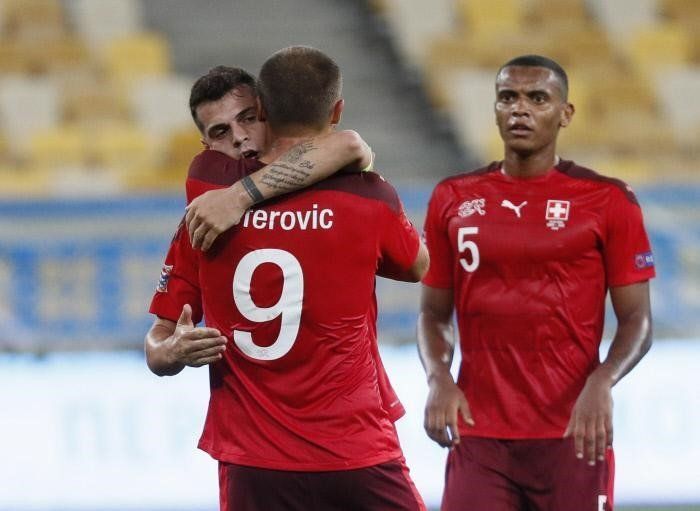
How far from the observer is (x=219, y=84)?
12.8 ft

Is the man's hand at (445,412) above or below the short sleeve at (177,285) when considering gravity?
below

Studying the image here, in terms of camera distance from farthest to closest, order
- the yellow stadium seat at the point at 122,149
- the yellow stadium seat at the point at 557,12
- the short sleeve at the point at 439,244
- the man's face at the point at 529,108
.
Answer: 1. the yellow stadium seat at the point at 557,12
2. the yellow stadium seat at the point at 122,149
3. the short sleeve at the point at 439,244
4. the man's face at the point at 529,108

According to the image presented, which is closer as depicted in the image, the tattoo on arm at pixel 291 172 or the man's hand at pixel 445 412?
the tattoo on arm at pixel 291 172

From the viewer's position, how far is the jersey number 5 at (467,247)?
4.40 metres

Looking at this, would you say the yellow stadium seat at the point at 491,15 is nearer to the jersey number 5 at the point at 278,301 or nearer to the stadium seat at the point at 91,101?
the stadium seat at the point at 91,101

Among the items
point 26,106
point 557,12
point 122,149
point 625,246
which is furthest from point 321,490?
point 557,12

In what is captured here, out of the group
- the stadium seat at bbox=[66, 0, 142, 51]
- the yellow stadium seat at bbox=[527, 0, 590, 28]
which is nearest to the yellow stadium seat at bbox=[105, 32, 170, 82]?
the stadium seat at bbox=[66, 0, 142, 51]

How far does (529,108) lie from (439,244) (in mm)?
534

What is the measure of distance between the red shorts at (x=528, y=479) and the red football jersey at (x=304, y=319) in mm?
867

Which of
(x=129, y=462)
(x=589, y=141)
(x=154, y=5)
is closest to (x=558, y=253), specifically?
(x=129, y=462)

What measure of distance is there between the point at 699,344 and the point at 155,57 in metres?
5.57

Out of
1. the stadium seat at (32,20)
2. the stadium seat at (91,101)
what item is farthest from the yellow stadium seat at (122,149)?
the stadium seat at (32,20)

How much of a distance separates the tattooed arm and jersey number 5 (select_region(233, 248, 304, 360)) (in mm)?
108

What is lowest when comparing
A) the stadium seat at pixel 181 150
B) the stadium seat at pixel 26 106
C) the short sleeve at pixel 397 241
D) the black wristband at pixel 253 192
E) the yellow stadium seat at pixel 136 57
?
the short sleeve at pixel 397 241
